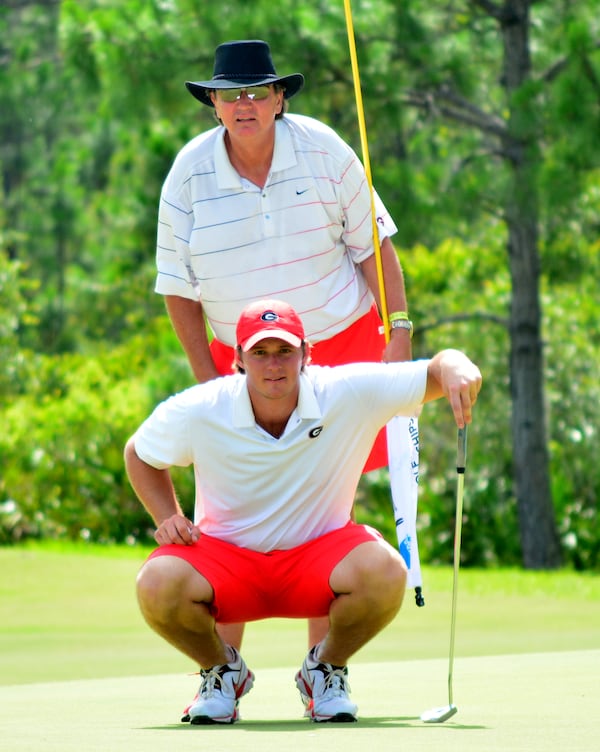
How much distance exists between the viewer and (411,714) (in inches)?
177

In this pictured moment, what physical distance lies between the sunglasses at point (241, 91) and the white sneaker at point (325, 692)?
1.63m

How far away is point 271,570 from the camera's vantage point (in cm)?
460

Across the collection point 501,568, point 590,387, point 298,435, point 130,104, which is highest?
point 130,104

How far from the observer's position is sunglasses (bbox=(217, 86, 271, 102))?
4.96 meters

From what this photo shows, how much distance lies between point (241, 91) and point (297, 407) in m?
1.04

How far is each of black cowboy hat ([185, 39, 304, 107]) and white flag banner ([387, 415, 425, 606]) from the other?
1.08 m

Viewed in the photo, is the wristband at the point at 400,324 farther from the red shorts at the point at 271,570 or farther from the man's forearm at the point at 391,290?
the red shorts at the point at 271,570

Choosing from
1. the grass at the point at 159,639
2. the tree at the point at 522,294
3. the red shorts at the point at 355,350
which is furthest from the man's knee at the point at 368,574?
the tree at the point at 522,294

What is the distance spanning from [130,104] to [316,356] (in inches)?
292

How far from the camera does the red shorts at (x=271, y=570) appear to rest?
454cm

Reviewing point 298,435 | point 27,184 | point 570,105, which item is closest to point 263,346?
point 298,435

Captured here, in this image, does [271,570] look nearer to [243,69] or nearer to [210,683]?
[210,683]

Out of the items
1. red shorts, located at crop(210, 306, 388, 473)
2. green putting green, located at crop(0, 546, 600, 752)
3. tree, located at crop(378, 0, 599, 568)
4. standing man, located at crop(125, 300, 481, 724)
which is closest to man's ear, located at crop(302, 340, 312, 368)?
standing man, located at crop(125, 300, 481, 724)

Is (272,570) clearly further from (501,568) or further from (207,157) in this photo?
(501,568)
